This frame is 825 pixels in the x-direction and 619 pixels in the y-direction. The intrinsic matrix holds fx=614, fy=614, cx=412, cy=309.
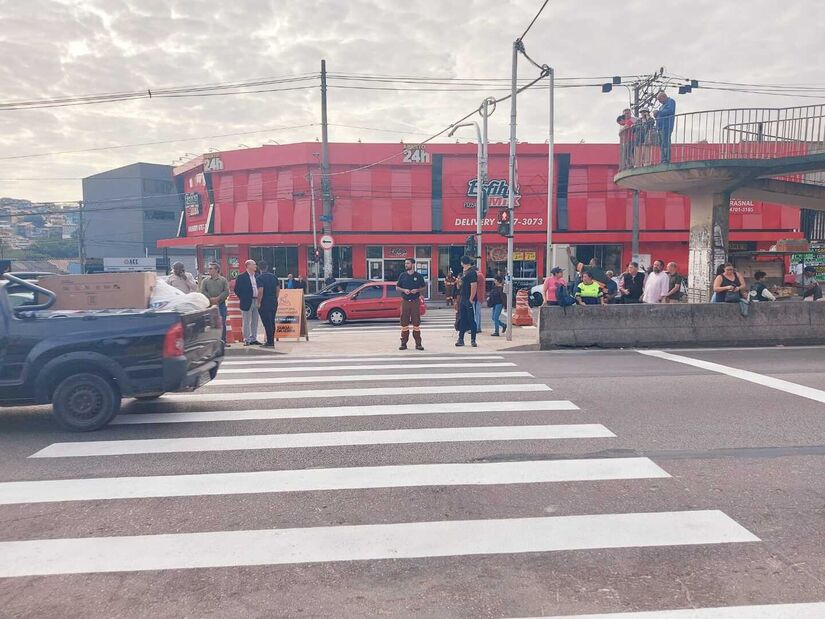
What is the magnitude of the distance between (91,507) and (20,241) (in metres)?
94.3

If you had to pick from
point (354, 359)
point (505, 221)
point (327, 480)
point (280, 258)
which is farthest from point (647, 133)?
point (280, 258)

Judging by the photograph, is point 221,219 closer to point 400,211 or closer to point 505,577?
point 400,211

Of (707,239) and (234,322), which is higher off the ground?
(707,239)

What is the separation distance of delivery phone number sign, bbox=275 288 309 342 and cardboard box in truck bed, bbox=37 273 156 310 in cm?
753

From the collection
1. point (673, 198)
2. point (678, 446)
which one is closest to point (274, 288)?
point (678, 446)

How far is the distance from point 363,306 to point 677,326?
10493 mm

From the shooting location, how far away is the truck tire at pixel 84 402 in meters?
6.50

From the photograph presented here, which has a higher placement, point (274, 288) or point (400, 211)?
point (400, 211)

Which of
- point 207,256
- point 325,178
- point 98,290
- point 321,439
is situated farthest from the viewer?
point 207,256

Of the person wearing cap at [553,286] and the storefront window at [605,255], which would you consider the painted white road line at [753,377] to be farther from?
the storefront window at [605,255]

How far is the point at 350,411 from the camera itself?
7402mm

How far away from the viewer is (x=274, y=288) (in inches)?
525

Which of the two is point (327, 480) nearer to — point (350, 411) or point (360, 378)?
point (350, 411)

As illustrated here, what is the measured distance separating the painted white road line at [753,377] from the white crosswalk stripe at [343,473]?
3190 mm
